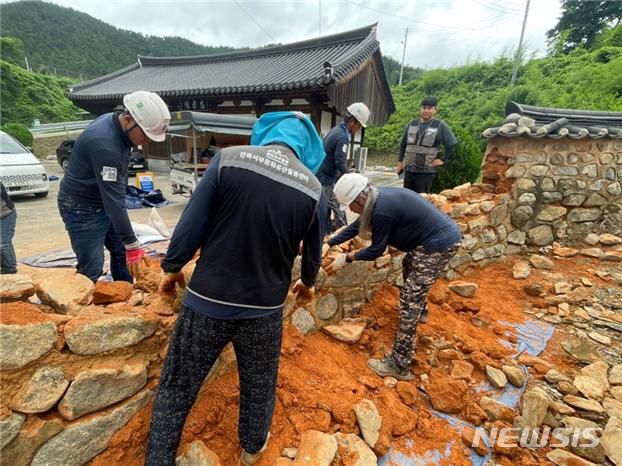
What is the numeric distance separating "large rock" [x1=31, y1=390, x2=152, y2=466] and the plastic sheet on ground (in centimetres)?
140

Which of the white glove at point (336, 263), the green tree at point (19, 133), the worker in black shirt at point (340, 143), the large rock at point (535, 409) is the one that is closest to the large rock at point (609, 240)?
the large rock at point (535, 409)

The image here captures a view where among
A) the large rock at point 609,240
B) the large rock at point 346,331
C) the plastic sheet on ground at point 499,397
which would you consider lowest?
the plastic sheet on ground at point 499,397

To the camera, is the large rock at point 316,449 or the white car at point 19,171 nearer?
the large rock at point 316,449

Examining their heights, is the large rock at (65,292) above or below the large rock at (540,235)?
above

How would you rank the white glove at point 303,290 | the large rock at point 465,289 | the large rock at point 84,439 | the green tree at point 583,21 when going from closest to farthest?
the large rock at point 84,439 → the white glove at point 303,290 → the large rock at point 465,289 → the green tree at point 583,21

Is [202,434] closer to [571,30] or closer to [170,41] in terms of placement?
[571,30]

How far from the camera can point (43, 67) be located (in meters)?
30.5

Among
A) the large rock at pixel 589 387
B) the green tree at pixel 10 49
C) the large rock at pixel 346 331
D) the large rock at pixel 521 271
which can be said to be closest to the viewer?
the large rock at pixel 589 387

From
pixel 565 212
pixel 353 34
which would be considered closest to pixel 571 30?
pixel 353 34

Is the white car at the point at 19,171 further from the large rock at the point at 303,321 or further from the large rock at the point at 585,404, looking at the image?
the large rock at the point at 585,404

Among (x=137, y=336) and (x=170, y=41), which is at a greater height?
(x=170, y=41)

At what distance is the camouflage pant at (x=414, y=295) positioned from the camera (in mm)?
2430

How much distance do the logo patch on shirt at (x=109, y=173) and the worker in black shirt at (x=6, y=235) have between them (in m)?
1.18

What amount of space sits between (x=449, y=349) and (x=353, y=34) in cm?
1238
